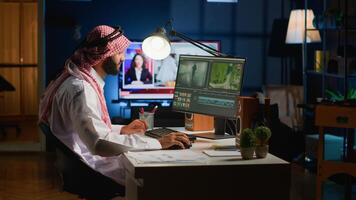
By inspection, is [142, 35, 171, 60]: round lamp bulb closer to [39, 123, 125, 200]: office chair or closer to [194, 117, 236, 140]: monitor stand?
[194, 117, 236, 140]: monitor stand

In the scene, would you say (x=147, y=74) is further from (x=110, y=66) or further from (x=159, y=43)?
(x=110, y=66)

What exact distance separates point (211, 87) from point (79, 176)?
0.85 metres

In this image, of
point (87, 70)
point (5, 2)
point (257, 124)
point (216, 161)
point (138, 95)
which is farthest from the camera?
point (5, 2)

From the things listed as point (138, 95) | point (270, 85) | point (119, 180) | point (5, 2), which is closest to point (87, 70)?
point (119, 180)

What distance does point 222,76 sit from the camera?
3.40 m

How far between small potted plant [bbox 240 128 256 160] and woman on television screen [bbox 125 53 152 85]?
432 centimetres

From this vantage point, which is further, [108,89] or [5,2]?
[5,2]

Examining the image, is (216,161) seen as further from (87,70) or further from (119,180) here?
(87,70)

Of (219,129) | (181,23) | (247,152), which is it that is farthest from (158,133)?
(181,23)

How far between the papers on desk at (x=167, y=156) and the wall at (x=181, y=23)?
4516 mm

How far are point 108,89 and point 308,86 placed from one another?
2.29 meters

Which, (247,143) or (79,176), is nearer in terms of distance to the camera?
(247,143)

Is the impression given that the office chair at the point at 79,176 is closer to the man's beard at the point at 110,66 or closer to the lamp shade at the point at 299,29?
the man's beard at the point at 110,66

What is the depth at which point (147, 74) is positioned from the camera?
7.13 meters
